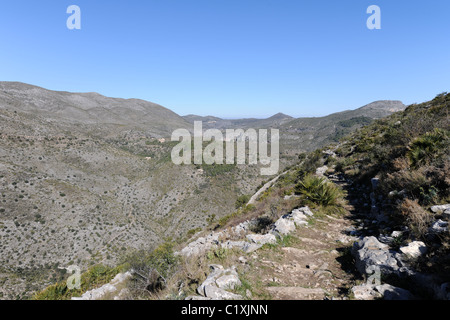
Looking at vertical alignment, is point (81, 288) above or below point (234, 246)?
below

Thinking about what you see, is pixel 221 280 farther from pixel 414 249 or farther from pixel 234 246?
pixel 414 249

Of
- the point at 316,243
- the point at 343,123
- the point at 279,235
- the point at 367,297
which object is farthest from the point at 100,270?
the point at 343,123

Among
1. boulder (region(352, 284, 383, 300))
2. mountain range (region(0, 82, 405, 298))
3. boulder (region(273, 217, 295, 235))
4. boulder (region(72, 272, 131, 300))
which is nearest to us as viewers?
boulder (region(352, 284, 383, 300))

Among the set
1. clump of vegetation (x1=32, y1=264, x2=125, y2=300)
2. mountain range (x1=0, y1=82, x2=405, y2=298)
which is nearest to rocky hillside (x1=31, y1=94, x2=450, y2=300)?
clump of vegetation (x1=32, y1=264, x2=125, y2=300)

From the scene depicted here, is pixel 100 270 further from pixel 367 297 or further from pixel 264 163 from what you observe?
pixel 264 163

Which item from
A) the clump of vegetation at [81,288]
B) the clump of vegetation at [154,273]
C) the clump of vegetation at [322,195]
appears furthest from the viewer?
the clump of vegetation at [322,195]

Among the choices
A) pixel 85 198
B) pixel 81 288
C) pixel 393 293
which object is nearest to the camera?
pixel 393 293

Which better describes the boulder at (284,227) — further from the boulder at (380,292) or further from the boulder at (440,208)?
the boulder at (440,208)

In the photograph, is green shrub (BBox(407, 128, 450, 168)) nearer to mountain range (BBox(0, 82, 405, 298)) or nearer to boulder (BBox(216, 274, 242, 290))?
boulder (BBox(216, 274, 242, 290))

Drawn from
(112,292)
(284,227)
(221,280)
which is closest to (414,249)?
(284,227)

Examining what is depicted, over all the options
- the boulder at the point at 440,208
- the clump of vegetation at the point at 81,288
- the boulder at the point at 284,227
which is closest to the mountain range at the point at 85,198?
the clump of vegetation at the point at 81,288

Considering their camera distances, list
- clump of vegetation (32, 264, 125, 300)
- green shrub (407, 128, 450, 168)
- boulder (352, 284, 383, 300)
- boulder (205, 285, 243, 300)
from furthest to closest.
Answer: clump of vegetation (32, 264, 125, 300) < green shrub (407, 128, 450, 168) < boulder (205, 285, 243, 300) < boulder (352, 284, 383, 300)

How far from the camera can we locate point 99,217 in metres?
28.4

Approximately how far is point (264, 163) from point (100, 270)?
48.6 m
